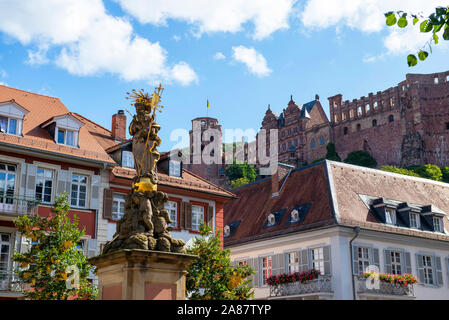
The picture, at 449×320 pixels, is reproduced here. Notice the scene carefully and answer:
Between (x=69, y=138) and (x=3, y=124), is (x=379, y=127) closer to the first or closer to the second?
(x=69, y=138)

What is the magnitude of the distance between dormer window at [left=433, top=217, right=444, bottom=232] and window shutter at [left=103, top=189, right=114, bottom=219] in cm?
1875

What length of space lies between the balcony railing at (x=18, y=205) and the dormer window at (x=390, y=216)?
60.8ft

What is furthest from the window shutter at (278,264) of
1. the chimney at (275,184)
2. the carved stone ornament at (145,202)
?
the carved stone ornament at (145,202)

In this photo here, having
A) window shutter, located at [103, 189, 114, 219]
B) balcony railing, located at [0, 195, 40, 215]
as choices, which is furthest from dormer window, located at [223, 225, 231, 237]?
balcony railing, located at [0, 195, 40, 215]

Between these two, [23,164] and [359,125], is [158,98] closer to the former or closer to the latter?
[23,164]

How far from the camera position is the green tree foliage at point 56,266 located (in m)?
17.5

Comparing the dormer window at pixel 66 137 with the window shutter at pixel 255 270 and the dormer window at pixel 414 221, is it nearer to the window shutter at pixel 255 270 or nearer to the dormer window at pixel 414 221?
the window shutter at pixel 255 270

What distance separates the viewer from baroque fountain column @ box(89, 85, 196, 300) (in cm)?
1046

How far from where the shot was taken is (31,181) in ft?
81.3

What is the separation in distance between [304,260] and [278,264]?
1959 millimetres

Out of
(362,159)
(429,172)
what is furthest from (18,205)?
(362,159)

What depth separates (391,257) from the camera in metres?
32.2
